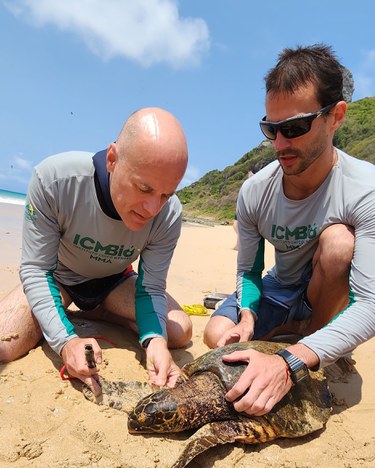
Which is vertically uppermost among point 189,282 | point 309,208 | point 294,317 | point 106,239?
point 309,208

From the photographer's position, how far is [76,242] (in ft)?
8.79

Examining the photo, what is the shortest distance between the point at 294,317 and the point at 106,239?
5.07 ft

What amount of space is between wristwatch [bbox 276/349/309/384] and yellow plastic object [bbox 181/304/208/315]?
80.5 inches

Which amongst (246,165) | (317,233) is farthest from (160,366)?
(246,165)

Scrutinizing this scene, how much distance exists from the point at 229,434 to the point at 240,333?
0.87 metres

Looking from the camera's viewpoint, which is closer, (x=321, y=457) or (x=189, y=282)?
(x=321, y=457)

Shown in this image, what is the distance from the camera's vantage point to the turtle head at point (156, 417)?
1935 mm

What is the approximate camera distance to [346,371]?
2.83 m

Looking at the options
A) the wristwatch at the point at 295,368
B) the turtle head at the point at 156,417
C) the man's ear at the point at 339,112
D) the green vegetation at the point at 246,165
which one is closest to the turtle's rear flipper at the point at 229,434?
the turtle head at the point at 156,417

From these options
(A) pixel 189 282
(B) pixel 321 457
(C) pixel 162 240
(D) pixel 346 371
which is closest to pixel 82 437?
(B) pixel 321 457

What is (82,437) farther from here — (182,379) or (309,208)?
(309,208)

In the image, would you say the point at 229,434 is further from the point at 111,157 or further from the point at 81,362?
the point at 111,157

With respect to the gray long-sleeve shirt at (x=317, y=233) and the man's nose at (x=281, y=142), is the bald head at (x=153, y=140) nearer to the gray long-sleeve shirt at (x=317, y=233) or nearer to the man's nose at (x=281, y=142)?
the man's nose at (x=281, y=142)

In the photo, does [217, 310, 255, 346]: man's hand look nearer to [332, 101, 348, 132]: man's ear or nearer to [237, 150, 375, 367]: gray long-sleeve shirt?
Answer: [237, 150, 375, 367]: gray long-sleeve shirt
